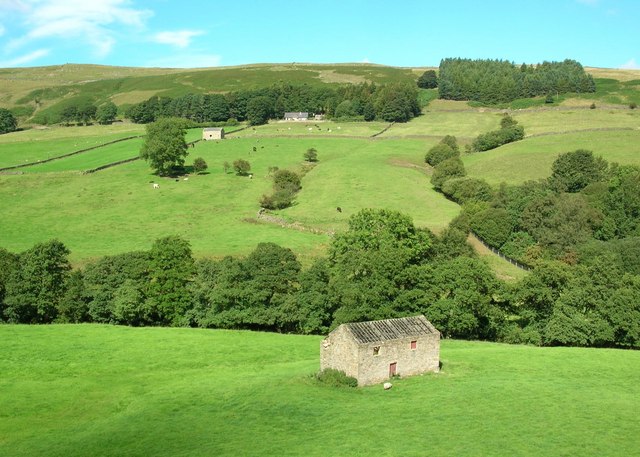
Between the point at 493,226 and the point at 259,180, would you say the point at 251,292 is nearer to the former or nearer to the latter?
the point at 493,226

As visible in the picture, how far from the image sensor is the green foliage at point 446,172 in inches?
4599

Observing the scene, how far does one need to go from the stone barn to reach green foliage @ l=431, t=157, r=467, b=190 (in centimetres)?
7689

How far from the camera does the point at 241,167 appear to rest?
124 m

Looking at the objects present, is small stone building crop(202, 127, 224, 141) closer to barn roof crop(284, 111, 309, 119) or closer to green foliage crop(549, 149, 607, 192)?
barn roof crop(284, 111, 309, 119)

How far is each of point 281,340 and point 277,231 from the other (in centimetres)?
3825

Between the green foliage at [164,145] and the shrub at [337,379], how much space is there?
90.5 metres

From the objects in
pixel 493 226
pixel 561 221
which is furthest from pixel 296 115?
pixel 561 221

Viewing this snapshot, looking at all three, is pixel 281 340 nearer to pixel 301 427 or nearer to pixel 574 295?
pixel 301 427

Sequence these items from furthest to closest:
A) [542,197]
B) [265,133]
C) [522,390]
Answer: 1. [265,133]
2. [542,197]
3. [522,390]

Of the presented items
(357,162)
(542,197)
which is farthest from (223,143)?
(542,197)

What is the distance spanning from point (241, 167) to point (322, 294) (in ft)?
222

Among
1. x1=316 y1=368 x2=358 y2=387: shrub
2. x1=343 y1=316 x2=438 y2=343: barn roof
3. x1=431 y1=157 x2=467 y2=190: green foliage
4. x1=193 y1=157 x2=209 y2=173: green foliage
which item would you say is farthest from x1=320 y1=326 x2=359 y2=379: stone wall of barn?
x1=193 y1=157 x2=209 y2=173: green foliage

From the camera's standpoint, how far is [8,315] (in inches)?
2569

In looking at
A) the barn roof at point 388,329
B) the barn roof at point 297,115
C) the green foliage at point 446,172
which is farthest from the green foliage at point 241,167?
the barn roof at point 388,329
